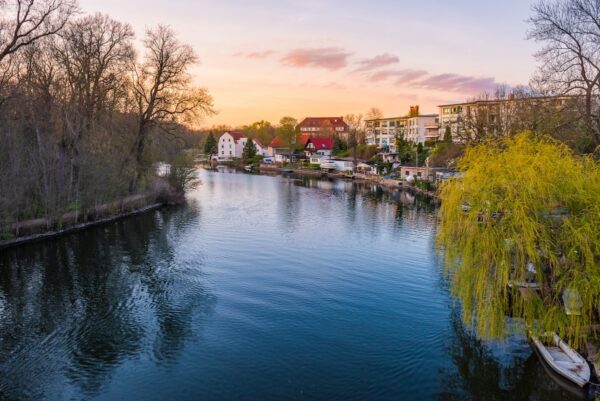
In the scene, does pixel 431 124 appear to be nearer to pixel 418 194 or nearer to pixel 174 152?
pixel 418 194

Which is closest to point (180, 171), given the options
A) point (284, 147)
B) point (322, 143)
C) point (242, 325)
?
point (242, 325)

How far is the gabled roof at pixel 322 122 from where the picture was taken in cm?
14464

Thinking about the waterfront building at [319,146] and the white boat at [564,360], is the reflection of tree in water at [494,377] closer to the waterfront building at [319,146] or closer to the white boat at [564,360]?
the white boat at [564,360]

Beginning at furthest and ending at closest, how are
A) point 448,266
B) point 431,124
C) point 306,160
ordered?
point 306,160 < point 431,124 < point 448,266

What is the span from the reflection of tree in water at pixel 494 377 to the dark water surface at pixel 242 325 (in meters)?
0.05

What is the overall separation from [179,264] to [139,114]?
24.2 meters

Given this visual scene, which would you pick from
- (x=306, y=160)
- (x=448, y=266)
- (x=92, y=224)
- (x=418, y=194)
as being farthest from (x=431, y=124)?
(x=448, y=266)

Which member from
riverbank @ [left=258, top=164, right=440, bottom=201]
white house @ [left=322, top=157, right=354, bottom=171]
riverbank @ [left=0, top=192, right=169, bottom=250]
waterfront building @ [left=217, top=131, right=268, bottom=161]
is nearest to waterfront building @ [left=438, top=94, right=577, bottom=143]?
riverbank @ [left=258, top=164, right=440, bottom=201]

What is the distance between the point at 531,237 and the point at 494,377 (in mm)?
4492

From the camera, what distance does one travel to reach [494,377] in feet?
46.0

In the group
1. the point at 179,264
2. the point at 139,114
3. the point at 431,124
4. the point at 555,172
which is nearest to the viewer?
the point at 555,172

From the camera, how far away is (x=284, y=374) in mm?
14055

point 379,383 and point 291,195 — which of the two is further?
point 291,195

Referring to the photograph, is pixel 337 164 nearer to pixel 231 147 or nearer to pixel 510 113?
pixel 231 147
